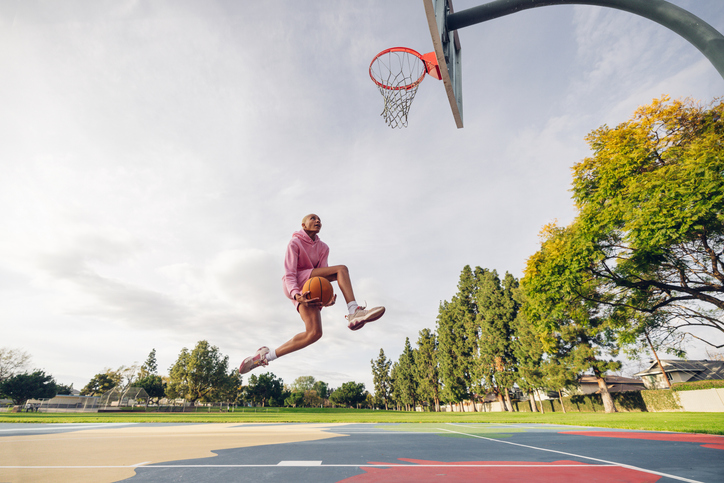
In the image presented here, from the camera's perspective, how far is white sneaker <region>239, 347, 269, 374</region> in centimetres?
285

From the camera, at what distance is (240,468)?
16.8 feet

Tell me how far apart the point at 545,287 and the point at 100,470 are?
56.2 feet

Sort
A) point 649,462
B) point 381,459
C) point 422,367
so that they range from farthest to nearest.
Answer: point 422,367
point 381,459
point 649,462

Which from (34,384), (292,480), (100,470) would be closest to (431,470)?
(292,480)

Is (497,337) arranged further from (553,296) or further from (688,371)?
(688,371)

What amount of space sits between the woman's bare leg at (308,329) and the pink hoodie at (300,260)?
17 centimetres

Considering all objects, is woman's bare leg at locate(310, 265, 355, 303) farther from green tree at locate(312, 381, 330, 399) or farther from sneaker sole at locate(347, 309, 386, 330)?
green tree at locate(312, 381, 330, 399)

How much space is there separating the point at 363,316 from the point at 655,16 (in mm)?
4304

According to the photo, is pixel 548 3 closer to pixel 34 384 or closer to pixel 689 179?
pixel 689 179

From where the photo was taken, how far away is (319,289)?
266 cm

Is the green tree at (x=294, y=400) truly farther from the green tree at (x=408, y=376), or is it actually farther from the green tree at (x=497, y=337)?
the green tree at (x=497, y=337)

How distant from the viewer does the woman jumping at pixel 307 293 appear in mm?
2666

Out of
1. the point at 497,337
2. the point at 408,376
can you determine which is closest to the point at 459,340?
the point at 497,337

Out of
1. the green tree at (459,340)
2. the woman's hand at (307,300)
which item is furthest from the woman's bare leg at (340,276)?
the green tree at (459,340)
